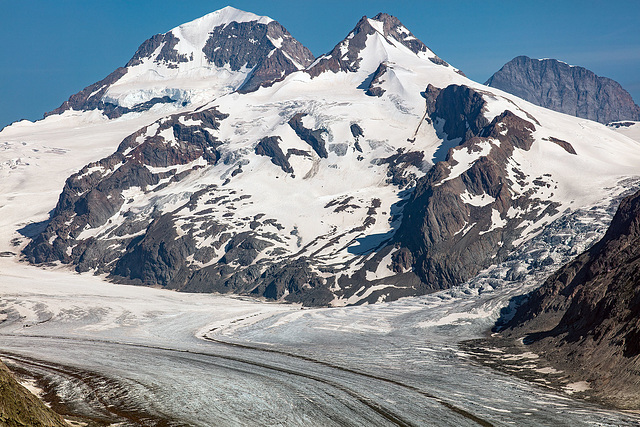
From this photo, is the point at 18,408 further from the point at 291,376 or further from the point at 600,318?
the point at 600,318

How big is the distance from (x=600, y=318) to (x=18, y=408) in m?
83.1

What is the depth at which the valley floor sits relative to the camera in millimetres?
61781

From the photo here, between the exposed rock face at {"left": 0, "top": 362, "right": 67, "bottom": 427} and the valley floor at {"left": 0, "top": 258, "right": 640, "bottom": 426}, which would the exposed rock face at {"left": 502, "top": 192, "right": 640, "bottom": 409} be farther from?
the exposed rock face at {"left": 0, "top": 362, "right": 67, "bottom": 427}

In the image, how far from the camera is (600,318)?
309ft

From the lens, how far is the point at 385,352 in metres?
117

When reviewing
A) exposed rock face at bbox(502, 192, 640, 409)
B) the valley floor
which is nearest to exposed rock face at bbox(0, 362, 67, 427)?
the valley floor

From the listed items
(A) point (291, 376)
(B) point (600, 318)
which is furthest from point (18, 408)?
(B) point (600, 318)

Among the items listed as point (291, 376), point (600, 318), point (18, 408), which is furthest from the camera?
point (600, 318)

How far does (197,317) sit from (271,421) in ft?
435

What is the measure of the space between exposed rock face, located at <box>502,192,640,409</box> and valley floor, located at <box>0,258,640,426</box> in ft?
20.9

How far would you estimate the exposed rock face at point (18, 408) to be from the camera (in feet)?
128

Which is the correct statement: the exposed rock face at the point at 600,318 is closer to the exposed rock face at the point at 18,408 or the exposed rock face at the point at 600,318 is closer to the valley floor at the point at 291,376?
the valley floor at the point at 291,376

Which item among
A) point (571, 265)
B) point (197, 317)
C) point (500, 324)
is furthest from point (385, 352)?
point (197, 317)

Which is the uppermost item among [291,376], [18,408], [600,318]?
[600,318]
